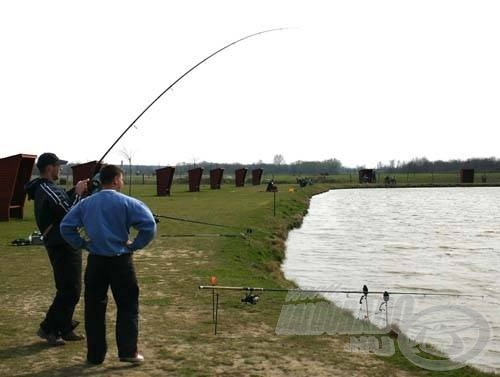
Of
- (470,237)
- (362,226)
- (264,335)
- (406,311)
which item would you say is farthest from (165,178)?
(264,335)

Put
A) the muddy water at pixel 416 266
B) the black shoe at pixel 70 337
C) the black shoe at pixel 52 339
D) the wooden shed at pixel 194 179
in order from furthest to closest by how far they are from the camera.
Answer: the wooden shed at pixel 194 179, the muddy water at pixel 416 266, the black shoe at pixel 70 337, the black shoe at pixel 52 339

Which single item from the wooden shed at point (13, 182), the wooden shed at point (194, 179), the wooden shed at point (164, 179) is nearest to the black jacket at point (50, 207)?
the wooden shed at point (13, 182)

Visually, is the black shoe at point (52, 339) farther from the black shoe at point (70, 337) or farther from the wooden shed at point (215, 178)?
the wooden shed at point (215, 178)

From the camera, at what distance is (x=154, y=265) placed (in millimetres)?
13469

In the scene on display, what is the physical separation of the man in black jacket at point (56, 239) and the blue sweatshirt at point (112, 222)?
867 mm

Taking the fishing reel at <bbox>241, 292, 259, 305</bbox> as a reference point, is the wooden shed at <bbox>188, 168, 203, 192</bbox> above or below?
above

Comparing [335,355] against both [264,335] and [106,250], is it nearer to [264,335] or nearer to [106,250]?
[264,335]

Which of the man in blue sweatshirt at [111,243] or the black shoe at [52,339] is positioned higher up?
the man in blue sweatshirt at [111,243]

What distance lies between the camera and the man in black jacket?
684 centimetres

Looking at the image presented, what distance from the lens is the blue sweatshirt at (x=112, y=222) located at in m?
5.98

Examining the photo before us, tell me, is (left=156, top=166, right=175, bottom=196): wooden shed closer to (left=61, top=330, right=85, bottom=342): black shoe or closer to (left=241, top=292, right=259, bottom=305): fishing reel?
(left=241, top=292, right=259, bottom=305): fishing reel

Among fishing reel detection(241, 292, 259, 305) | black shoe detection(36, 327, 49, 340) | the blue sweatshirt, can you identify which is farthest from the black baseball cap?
fishing reel detection(241, 292, 259, 305)

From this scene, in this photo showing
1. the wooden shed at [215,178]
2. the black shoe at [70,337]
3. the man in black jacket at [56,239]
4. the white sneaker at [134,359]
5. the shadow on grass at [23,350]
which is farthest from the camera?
the wooden shed at [215,178]

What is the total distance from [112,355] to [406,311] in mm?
6679
